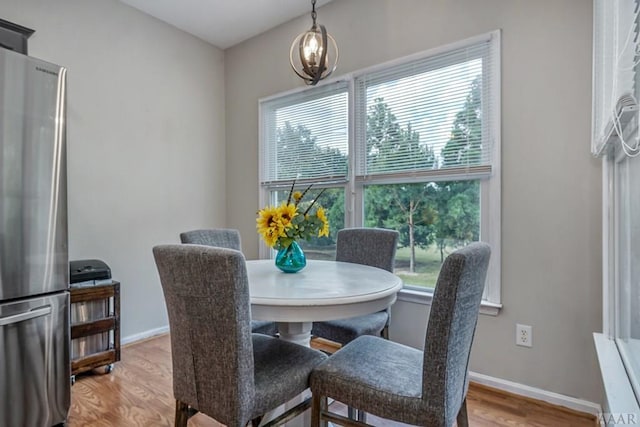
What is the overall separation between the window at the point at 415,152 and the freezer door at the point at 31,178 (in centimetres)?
187

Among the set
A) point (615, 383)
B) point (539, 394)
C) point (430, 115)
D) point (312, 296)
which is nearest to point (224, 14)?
point (430, 115)

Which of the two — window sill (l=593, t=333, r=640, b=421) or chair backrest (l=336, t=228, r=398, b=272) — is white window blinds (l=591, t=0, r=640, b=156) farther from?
chair backrest (l=336, t=228, r=398, b=272)

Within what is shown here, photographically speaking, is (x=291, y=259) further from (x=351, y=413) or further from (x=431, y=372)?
(x=431, y=372)

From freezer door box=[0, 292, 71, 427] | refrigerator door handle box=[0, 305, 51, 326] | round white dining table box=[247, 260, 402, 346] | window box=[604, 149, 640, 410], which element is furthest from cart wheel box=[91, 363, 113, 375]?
window box=[604, 149, 640, 410]

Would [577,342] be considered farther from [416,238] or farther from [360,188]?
[360,188]

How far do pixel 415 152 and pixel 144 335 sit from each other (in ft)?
9.13

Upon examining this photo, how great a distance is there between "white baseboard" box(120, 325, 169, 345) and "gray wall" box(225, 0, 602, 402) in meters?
2.29

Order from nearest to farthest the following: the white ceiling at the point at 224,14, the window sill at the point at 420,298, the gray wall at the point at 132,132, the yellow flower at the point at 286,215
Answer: the yellow flower at the point at 286,215 < the window sill at the point at 420,298 < the gray wall at the point at 132,132 < the white ceiling at the point at 224,14

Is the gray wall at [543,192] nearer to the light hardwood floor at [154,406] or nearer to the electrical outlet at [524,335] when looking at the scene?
the electrical outlet at [524,335]

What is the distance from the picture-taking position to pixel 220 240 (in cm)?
240

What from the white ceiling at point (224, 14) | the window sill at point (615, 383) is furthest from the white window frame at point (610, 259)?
the white ceiling at point (224, 14)

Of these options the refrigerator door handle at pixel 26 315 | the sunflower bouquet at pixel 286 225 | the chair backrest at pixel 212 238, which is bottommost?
the refrigerator door handle at pixel 26 315

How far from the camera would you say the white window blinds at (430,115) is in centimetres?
220

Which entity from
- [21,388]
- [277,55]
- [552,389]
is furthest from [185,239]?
[552,389]
